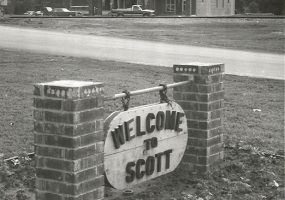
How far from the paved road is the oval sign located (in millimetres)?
9118

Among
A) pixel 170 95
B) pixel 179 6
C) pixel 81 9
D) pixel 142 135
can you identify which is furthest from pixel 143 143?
pixel 81 9

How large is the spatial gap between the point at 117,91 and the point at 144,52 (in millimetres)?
7421

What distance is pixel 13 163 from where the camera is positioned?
6.77 m

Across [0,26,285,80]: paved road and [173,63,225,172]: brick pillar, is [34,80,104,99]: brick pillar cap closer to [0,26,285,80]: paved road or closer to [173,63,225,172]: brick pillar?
[173,63,225,172]: brick pillar

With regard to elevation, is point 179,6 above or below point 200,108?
above

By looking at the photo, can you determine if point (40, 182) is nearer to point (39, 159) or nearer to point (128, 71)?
point (39, 159)

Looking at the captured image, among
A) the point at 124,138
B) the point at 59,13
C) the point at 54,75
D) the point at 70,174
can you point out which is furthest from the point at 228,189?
the point at 59,13

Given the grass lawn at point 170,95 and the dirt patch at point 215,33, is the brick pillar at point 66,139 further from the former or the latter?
the dirt patch at point 215,33

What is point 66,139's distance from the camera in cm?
480

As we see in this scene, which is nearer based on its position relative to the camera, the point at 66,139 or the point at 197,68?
the point at 66,139

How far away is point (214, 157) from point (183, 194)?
124 cm

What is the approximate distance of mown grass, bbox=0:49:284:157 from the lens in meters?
8.66

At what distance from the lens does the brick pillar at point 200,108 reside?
693 centimetres

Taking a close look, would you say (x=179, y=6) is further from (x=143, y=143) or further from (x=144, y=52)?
(x=143, y=143)
